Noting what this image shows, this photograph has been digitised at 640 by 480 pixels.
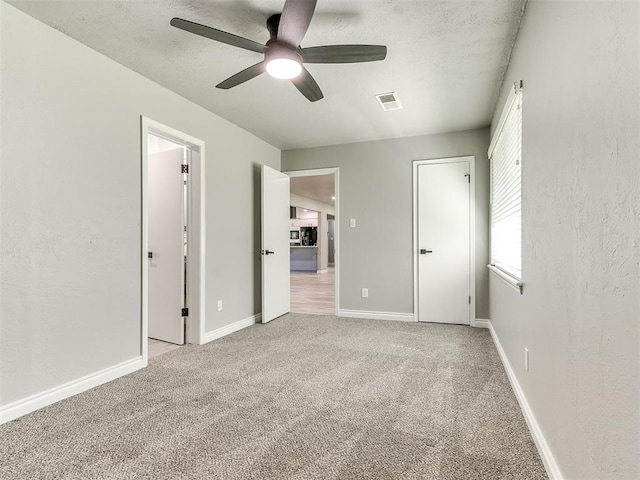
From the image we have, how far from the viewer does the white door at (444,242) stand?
4137 mm

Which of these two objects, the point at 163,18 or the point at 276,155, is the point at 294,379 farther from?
the point at 276,155

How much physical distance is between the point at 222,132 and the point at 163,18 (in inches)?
65.9

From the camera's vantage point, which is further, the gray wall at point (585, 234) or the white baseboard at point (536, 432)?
the white baseboard at point (536, 432)

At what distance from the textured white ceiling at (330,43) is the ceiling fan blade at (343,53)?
21 cm

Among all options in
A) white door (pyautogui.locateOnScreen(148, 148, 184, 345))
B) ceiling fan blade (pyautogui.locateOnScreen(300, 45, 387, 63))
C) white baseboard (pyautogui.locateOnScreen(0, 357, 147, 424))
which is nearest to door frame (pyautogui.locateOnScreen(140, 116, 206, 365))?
white door (pyautogui.locateOnScreen(148, 148, 184, 345))

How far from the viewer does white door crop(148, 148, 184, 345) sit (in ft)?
11.4

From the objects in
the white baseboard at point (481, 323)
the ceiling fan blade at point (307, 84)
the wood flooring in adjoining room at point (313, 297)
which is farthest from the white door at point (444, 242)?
the ceiling fan blade at point (307, 84)

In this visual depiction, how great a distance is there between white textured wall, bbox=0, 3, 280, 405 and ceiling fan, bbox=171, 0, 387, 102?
1018mm

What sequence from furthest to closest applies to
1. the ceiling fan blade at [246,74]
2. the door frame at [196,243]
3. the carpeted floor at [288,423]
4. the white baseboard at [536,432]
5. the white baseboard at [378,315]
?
the white baseboard at [378,315]
the door frame at [196,243]
the ceiling fan blade at [246,74]
the carpeted floor at [288,423]
the white baseboard at [536,432]

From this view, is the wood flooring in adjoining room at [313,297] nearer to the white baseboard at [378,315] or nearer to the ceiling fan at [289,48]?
the white baseboard at [378,315]

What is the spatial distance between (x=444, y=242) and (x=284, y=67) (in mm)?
2903

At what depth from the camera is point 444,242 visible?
4.21m

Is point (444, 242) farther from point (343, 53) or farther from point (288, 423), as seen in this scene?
point (288, 423)

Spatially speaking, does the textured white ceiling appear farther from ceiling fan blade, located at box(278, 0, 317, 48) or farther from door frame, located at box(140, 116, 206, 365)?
door frame, located at box(140, 116, 206, 365)
